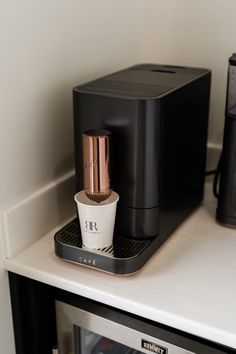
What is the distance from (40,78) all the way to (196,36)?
42 centimetres

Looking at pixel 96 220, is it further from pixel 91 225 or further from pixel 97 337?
pixel 97 337

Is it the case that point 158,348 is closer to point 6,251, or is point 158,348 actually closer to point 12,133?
point 6,251

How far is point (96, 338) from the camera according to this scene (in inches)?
35.4

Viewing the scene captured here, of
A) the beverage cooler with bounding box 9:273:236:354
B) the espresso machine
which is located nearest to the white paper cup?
the beverage cooler with bounding box 9:273:236:354

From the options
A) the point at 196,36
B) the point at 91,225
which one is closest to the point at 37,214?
the point at 91,225

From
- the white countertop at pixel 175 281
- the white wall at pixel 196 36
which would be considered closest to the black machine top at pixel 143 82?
the white wall at pixel 196 36

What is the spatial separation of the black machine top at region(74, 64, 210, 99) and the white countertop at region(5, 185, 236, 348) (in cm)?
28

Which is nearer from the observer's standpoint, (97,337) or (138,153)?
(138,153)

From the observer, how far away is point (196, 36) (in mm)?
1106

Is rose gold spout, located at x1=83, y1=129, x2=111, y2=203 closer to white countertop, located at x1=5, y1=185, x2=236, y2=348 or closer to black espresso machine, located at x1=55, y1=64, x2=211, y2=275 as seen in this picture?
black espresso machine, located at x1=55, y1=64, x2=211, y2=275

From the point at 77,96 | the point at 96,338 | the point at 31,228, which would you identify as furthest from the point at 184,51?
the point at 96,338

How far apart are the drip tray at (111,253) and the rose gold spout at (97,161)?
10cm

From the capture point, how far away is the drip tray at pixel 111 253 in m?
0.78

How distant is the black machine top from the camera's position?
79cm
